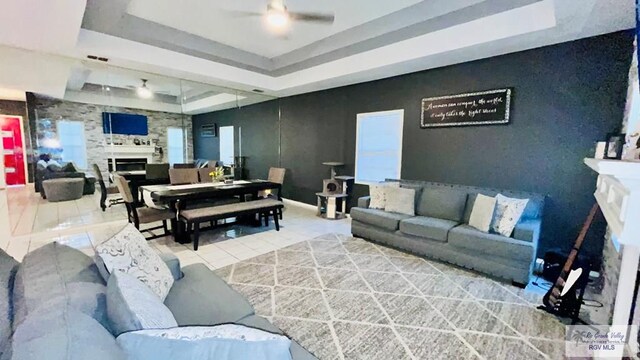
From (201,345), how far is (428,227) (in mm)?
3077

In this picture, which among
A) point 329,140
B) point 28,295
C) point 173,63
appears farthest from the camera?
point 329,140

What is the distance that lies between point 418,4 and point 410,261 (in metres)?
3.02

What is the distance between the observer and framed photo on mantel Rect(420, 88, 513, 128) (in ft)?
12.0

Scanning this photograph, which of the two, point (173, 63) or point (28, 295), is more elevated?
point (173, 63)

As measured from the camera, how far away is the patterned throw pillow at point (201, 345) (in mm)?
774

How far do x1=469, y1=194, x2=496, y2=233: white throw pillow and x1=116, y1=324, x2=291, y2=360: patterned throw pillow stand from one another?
305 centimetres

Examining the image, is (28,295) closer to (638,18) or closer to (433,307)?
(433,307)

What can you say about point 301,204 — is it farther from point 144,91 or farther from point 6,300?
point 6,300

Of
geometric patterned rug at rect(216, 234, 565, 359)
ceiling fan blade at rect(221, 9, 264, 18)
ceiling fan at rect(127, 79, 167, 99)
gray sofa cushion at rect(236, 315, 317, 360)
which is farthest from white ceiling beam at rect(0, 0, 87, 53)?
gray sofa cushion at rect(236, 315, 317, 360)

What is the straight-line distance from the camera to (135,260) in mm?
1533

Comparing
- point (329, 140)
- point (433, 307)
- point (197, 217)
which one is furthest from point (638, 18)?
point (329, 140)

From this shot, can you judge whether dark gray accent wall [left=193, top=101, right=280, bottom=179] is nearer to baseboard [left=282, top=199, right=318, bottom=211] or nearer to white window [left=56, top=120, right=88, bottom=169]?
baseboard [left=282, top=199, right=318, bottom=211]

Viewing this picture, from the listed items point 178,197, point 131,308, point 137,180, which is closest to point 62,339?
point 131,308

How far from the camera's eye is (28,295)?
1.00 meters
